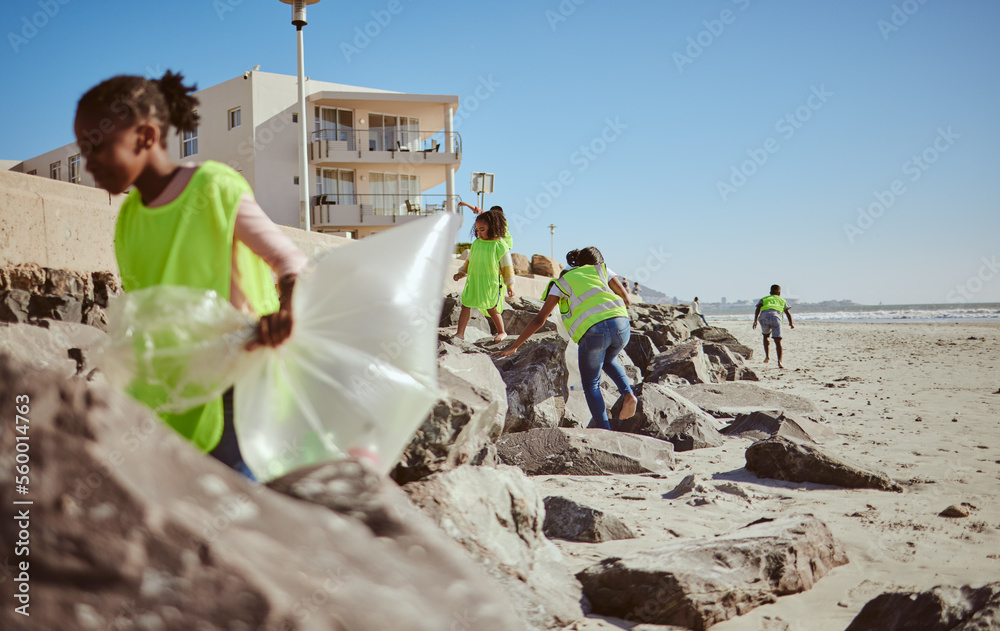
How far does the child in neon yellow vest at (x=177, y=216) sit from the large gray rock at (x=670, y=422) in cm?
502

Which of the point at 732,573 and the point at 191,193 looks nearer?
the point at 191,193

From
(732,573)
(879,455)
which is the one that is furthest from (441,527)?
(879,455)

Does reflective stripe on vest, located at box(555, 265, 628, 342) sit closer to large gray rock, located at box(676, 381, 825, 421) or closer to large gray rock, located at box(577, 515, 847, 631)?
large gray rock, located at box(676, 381, 825, 421)

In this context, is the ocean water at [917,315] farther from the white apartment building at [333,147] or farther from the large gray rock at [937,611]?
the large gray rock at [937,611]

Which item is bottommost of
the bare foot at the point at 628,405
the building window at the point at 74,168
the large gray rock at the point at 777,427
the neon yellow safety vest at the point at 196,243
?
the large gray rock at the point at 777,427

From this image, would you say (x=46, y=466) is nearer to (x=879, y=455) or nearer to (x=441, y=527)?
(x=441, y=527)

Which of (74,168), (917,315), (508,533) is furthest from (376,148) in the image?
(917,315)

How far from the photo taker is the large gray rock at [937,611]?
7.36 ft

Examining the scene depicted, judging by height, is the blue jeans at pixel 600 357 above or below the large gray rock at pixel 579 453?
above

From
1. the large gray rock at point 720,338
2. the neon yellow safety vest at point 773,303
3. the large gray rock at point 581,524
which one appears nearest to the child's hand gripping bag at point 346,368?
the large gray rock at point 581,524

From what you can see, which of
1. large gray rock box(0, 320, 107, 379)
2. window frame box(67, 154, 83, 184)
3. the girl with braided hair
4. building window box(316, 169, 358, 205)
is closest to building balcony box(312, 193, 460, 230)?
building window box(316, 169, 358, 205)

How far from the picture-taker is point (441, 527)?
2.58 meters

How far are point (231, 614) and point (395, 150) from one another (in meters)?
27.4

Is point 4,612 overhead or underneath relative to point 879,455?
overhead
